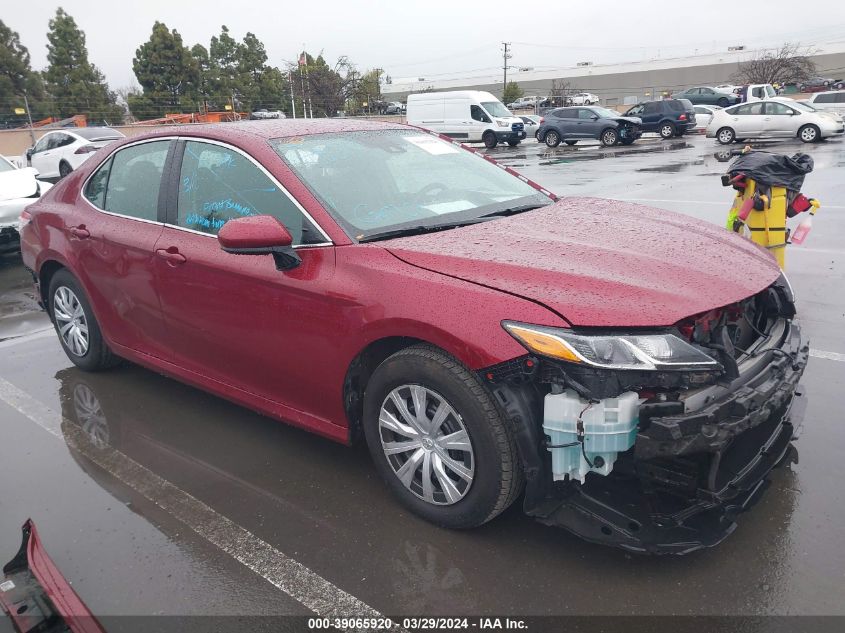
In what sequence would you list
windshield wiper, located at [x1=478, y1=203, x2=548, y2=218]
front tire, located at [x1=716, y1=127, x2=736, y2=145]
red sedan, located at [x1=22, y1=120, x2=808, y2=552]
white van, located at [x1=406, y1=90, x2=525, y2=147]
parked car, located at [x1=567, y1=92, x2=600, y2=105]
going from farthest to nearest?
parked car, located at [x1=567, y1=92, x2=600, y2=105] < white van, located at [x1=406, y1=90, x2=525, y2=147] < front tire, located at [x1=716, y1=127, x2=736, y2=145] < windshield wiper, located at [x1=478, y1=203, x2=548, y2=218] < red sedan, located at [x1=22, y1=120, x2=808, y2=552]

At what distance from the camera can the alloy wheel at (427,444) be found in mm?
2770

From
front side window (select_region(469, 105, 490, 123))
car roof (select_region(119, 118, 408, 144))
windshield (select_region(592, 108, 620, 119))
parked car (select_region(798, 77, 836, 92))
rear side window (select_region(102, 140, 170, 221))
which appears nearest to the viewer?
car roof (select_region(119, 118, 408, 144))

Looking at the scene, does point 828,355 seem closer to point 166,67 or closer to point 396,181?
point 396,181

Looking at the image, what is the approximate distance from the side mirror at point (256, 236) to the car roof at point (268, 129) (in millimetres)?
730

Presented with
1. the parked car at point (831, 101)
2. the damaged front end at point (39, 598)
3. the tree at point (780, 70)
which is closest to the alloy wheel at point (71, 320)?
the damaged front end at point (39, 598)

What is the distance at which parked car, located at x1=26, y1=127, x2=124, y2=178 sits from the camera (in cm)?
1817

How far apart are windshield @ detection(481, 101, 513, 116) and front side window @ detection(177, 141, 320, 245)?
2602 centimetres

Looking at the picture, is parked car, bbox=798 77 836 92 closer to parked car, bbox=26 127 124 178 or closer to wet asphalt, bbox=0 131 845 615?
parked car, bbox=26 127 124 178

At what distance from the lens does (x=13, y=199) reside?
8.92 meters

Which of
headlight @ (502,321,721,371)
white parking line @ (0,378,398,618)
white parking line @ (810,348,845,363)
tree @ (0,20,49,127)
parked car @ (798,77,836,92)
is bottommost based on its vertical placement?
white parking line @ (0,378,398,618)

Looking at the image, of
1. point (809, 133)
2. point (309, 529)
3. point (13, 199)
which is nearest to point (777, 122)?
point (809, 133)

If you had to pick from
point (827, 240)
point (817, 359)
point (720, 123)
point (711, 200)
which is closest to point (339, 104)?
point (720, 123)

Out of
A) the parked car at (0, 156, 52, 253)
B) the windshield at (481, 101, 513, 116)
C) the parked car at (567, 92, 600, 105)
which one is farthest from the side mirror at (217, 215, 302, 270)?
the parked car at (567, 92, 600, 105)

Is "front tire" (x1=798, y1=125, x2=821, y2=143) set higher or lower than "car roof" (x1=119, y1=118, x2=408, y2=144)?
lower
